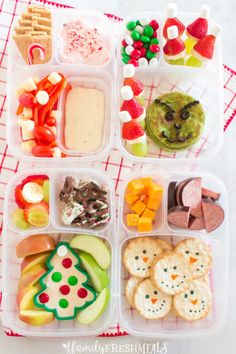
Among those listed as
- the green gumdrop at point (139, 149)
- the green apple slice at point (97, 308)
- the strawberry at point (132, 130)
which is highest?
the strawberry at point (132, 130)

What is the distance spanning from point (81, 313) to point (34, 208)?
34cm

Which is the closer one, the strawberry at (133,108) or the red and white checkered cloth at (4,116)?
the strawberry at (133,108)

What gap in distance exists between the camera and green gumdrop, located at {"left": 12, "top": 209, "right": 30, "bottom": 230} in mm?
1515

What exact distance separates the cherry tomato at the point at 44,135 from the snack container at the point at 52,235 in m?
0.09

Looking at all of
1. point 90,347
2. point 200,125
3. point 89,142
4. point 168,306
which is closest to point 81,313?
point 90,347

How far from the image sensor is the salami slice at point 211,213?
1.51 m

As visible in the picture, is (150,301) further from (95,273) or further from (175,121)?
(175,121)

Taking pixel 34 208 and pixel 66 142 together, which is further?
pixel 66 142

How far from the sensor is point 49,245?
1.52 metres

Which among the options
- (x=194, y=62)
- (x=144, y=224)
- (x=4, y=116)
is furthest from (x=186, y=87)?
(x=4, y=116)

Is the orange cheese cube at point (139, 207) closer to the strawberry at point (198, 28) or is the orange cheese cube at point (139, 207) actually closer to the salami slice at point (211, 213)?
the salami slice at point (211, 213)

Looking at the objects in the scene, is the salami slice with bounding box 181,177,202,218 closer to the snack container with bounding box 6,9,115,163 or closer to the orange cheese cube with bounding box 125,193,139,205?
the orange cheese cube with bounding box 125,193,139,205

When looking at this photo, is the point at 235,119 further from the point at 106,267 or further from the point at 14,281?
the point at 14,281

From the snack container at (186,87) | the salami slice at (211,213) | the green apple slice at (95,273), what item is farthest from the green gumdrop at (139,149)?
the green apple slice at (95,273)
